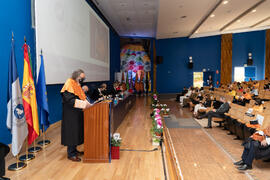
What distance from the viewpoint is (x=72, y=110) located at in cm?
335

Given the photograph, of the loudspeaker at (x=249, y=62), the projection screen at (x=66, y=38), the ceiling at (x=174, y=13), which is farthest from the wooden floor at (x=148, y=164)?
the loudspeaker at (x=249, y=62)

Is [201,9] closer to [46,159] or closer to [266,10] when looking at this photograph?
[266,10]

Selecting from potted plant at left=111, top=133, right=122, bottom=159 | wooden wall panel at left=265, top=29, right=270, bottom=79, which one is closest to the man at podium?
potted plant at left=111, top=133, right=122, bottom=159

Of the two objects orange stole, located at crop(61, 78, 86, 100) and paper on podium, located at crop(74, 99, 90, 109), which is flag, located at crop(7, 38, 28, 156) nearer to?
orange stole, located at crop(61, 78, 86, 100)

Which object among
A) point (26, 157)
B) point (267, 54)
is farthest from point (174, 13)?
point (267, 54)

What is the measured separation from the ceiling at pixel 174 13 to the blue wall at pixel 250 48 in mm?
1650

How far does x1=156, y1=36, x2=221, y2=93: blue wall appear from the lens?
1723 cm

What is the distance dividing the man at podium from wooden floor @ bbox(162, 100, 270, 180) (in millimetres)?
1940

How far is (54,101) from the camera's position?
19.5 feet

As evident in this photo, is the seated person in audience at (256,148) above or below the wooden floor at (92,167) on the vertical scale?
above

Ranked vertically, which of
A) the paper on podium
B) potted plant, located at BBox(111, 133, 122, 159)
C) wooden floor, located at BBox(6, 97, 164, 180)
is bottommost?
wooden floor, located at BBox(6, 97, 164, 180)

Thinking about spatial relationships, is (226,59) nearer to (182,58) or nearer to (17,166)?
(182,58)

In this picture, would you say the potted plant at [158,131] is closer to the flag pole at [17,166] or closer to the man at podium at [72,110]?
the man at podium at [72,110]

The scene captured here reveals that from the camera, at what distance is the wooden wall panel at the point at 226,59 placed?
16938 millimetres
